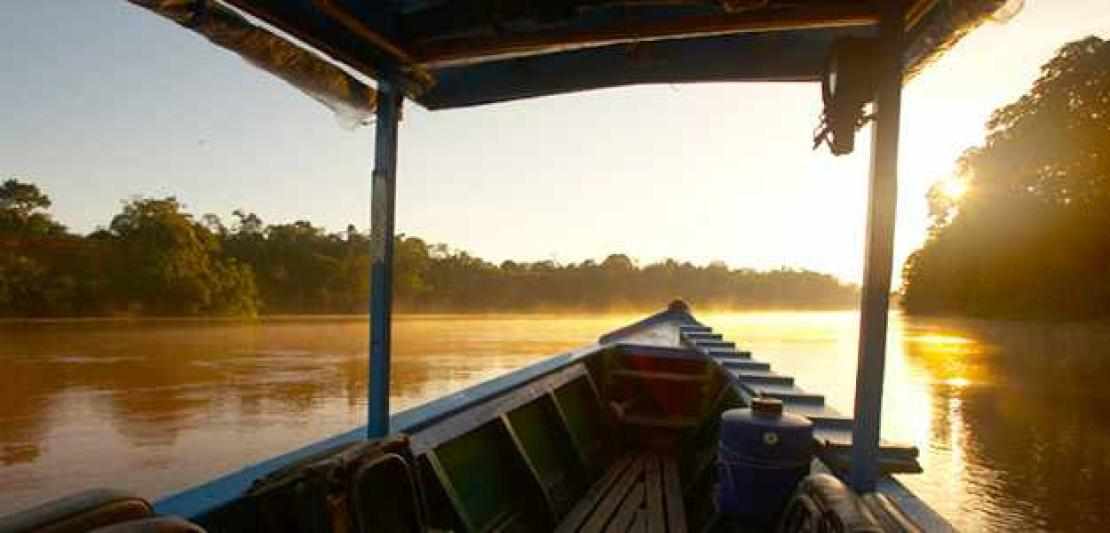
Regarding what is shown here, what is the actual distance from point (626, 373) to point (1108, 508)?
9.55 meters

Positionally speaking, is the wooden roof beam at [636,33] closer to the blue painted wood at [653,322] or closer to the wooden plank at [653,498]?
the wooden plank at [653,498]

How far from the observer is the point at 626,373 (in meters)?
7.07

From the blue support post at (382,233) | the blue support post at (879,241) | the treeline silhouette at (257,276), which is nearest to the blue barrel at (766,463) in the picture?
the blue support post at (879,241)

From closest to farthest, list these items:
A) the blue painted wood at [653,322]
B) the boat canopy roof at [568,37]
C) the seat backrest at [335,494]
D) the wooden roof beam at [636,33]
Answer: the seat backrest at [335,494], the boat canopy roof at [568,37], the wooden roof beam at [636,33], the blue painted wood at [653,322]

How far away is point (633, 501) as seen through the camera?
16.6 feet

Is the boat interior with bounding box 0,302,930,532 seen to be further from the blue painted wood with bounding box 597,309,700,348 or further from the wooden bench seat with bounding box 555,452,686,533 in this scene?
the blue painted wood with bounding box 597,309,700,348

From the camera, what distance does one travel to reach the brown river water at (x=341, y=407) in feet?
39.2

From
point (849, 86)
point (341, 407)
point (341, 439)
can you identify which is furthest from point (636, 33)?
point (341, 407)

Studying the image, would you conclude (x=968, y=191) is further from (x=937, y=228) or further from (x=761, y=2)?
(x=761, y=2)

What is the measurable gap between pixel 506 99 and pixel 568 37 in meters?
1.00

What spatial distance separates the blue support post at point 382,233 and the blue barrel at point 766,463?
1.78 meters

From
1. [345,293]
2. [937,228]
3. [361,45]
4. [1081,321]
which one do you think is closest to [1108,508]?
[361,45]

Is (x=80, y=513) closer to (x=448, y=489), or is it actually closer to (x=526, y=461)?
(x=448, y=489)

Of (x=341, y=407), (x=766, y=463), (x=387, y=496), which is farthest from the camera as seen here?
(x=341, y=407)
